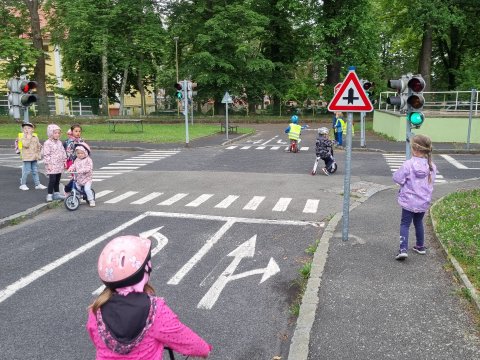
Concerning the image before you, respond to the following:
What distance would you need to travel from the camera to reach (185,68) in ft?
143

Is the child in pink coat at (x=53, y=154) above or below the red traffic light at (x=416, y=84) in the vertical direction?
below

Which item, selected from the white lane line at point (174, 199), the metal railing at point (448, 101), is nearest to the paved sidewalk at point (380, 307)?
the white lane line at point (174, 199)

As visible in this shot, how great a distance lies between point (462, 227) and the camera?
7.77 metres

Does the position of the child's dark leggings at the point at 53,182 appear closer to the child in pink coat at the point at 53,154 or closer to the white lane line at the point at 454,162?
the child in pink coat at the point at 53,154

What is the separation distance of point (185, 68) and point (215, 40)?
4.42m

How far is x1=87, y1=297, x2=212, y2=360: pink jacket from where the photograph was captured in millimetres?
2572

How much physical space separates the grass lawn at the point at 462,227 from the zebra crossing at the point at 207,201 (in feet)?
8.95

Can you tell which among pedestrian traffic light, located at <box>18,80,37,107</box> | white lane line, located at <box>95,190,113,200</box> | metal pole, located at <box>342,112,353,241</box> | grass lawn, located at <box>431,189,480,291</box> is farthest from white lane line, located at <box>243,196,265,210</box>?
pedestrian traffic light, located at <box>18,80,37,107</box>

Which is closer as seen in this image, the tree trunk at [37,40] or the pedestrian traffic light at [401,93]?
the pedestrian traffic light at [401,93]

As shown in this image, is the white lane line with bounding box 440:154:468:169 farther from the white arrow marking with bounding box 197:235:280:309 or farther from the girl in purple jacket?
the white arrow marking with bounding box 197:235:280:309

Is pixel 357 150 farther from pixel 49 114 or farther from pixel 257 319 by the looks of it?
pixel 49 114

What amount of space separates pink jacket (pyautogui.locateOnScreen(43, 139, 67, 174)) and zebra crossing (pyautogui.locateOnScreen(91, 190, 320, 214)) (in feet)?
4.30

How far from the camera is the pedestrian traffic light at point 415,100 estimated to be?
25.2 ft

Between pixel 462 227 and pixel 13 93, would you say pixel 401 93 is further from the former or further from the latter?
pixel 13 93
